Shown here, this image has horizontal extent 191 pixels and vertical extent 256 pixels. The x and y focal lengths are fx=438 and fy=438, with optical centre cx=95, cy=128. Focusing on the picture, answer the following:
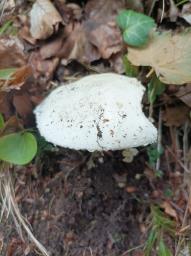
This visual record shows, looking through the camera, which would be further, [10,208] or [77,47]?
[77,47]

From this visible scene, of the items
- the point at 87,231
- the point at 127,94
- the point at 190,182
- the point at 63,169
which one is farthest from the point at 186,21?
the point at 87,231

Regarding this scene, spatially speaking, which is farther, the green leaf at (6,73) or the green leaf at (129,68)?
the green leaf at (129,68)

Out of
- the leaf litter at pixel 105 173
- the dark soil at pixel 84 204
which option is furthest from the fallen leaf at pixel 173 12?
the dark soil at pixel 84 204

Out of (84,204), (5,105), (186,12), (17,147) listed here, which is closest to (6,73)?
(5,105)

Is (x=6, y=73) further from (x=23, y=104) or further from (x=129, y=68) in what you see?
(x=129, y=68)

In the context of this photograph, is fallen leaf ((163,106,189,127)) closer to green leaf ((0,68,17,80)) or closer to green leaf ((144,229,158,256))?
green leaf ((144,229,158,256))

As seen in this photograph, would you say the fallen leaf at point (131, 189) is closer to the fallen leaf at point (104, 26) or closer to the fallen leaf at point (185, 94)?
the fallen leaf at point (185, 94)

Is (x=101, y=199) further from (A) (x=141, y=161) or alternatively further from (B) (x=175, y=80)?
(B) (x=175, y=80)
